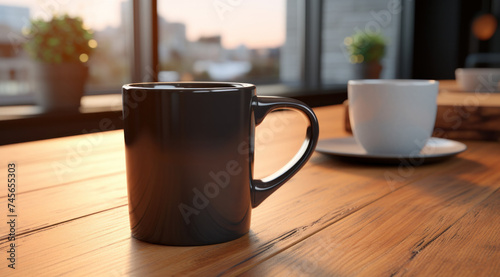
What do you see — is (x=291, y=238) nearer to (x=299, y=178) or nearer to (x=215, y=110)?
(x=215, y=110)

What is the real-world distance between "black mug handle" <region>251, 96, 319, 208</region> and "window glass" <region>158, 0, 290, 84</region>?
6.01 feet

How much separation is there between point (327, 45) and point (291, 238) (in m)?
3.68

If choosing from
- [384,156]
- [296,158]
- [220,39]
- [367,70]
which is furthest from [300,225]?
[367,70]

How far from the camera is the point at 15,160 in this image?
70 cm

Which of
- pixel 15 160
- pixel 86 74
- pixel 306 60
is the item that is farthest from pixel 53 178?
pixel 306 60

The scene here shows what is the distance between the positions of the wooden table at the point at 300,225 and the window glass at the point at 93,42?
3.86ft

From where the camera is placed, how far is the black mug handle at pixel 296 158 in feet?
1.39

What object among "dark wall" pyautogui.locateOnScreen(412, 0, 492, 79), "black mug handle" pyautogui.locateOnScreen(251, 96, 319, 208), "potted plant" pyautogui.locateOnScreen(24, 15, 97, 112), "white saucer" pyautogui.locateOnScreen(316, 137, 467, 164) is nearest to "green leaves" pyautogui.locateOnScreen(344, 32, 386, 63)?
"dark wall" pyautogui.locateOnScreen(412, 0, 492, 79)

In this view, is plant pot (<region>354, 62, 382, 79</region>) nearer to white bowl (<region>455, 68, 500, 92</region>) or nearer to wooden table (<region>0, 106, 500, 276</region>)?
white bowl (<region>455, 68, 500, 92</region>)

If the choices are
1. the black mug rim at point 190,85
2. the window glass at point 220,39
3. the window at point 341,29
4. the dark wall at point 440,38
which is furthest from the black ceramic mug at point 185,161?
the dark wall at point 440,38

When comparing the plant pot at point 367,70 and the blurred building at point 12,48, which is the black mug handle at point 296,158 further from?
the plant pot at point 367,70

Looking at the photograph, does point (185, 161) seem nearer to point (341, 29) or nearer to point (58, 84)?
point (58, 84)

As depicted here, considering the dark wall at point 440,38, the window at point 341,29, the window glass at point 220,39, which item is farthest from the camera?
the dark wall at point 440,38

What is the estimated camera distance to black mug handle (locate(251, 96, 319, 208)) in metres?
0.42
